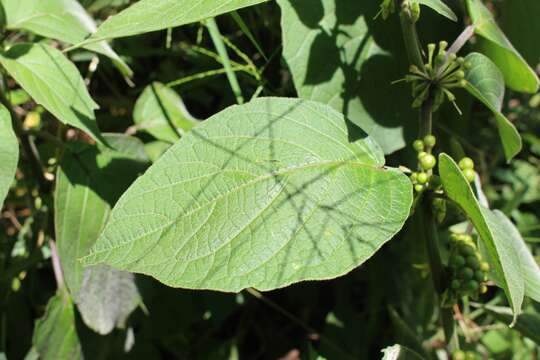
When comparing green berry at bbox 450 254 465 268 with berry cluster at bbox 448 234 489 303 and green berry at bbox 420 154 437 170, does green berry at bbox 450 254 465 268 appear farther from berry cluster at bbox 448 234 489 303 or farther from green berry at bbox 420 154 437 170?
green berry at bbox 420 154 437 170

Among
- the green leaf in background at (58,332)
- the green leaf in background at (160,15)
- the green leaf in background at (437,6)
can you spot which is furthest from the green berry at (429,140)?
the green leaf in background at (58,332)

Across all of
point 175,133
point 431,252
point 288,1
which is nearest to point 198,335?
point 175,133

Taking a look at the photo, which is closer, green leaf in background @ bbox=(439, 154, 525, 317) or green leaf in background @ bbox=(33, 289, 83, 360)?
green leaf in background @ bbox=(439, 154, 525, 317)

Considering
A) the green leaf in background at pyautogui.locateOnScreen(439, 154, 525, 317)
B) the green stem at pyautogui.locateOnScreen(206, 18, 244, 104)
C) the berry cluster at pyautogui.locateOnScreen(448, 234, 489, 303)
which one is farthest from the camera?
the green stem at pyautogui.locateOnScreen(206, 18, 244, 104)

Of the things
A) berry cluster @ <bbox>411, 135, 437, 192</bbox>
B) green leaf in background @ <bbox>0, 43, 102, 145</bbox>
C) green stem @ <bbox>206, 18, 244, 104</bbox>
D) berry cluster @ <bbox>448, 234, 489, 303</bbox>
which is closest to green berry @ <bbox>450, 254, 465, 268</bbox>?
berry cluster @ <bbox>448, 234, 489, 303</bbox>

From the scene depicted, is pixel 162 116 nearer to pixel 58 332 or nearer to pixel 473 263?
pixel 58 332

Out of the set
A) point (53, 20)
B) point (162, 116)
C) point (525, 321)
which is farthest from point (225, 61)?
point (525, 321)

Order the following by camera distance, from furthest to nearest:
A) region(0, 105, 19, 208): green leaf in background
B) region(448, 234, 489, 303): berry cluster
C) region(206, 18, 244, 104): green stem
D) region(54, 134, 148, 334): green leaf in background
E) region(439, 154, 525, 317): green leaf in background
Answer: region(206, 18, 244, 104): green stem < region(54, 134, 148, 334): green leaf in background < region(448, 234, 489, 303): berry cluster < region(0, 105, 19, 208): green leaf in background < region(439, 154, 525, 317): green leaf in background

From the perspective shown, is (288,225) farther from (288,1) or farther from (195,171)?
(288,1)
